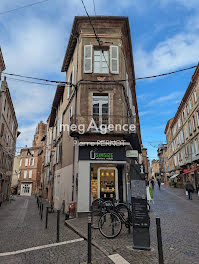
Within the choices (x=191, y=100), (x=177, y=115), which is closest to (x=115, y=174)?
(x=191, y=100)

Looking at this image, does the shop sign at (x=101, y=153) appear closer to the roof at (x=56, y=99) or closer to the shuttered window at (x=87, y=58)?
the shuttered window at (x=87, y=58)

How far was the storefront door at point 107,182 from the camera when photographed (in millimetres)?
10695

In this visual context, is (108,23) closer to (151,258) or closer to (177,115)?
(151,258)

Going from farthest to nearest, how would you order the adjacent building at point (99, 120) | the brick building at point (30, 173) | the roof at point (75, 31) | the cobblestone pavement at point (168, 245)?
the brick building at point (30, 173)
the roof at point (75, 31)
the adjacent building at point (99, 120)
the cobblestone pavement at point (168, 245)

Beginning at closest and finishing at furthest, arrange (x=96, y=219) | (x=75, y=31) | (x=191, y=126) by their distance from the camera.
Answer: (x=96, y=219), (x=75, y=31), (x=191, y=126)

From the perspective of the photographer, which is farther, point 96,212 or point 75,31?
point 75,31

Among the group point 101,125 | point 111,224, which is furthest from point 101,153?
point 111,224

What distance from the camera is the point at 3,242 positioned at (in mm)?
Answer: 6102

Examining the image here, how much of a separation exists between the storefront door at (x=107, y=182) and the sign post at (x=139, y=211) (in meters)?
5.71

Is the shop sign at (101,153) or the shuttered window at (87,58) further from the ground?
the shuttered window at (87,58)

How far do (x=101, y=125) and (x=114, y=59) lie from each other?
4.54 metres

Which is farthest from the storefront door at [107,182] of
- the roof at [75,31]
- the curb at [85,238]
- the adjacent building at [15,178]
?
the adjacent building at [15,178]

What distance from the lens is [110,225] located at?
248 inches

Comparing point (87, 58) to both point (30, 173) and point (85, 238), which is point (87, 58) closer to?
point (85, 238)
